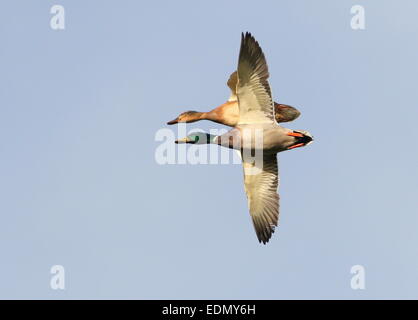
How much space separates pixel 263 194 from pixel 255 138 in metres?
1.44

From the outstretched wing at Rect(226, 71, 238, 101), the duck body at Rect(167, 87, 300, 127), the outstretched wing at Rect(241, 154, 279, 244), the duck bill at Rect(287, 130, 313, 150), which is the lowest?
the outstretched wing at Rect(241, 154, 279, 244)

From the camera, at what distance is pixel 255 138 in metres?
19.9

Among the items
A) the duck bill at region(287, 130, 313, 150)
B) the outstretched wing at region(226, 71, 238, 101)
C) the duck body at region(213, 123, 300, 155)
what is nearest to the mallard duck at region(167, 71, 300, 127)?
the outstretched wing at region(226, 71, 238, 101)

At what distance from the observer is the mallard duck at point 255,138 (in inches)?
762

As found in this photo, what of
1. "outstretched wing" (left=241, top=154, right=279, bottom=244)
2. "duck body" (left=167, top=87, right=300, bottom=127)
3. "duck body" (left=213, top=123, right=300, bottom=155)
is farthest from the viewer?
"duck body" (left=167, top=87, right=300, bottom=127)

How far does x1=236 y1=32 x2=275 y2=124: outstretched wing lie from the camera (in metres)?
19.3

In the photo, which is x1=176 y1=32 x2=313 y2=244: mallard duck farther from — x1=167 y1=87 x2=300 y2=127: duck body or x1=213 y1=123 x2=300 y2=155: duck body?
x1=167 y1=87 x2=300 y2=127: duck body

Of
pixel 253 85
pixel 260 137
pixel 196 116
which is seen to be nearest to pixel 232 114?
pixel 196 116

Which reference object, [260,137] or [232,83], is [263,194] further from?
[232,83]

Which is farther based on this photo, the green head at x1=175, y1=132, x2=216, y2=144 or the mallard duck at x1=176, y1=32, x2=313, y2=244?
the green head at x1=175, y1=132, x2=216, y2=144

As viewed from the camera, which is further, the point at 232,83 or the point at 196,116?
the point at 196,116

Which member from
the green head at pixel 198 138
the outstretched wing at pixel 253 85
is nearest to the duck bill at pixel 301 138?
the outstretched wing at pixel 253 85

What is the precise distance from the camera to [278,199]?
2077 centimetres
